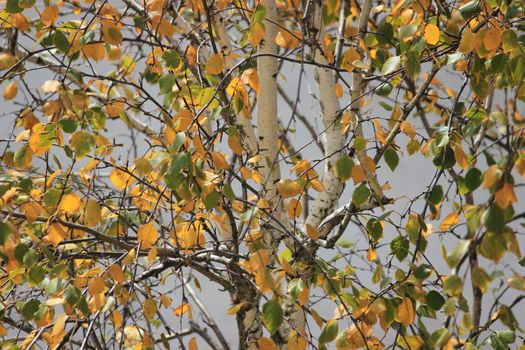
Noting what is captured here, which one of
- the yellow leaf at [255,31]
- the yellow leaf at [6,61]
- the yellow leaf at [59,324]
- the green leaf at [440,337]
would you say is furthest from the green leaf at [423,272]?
the yellow leaf at [6,61]

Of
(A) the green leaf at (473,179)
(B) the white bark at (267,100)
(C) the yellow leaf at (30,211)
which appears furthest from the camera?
(B) the white bark at (267,100)

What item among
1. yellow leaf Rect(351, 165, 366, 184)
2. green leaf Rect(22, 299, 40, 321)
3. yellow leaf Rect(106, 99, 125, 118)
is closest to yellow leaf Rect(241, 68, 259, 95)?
yellow leaf Rect(351, 165, 366, 184)

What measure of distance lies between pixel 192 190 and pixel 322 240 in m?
0.43

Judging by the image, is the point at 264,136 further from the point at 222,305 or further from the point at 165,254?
the point at 222,305

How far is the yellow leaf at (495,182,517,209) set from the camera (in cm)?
78

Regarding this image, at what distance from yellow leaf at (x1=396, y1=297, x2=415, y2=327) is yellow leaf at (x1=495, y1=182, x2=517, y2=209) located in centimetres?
44

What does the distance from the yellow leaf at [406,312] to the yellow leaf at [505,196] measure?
17.4 inches

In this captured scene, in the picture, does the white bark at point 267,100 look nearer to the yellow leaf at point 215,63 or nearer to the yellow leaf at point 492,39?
the yellow leaf at point 215,63

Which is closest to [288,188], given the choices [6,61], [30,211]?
[30,211]

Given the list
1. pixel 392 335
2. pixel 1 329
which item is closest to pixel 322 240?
pixel 1 329

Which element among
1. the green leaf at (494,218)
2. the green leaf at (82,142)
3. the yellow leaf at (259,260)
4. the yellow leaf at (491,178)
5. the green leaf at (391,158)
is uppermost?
the green leaf at (391,158)

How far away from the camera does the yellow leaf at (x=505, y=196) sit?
782 millimetres

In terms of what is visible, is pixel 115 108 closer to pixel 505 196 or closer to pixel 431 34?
pixel 431 34

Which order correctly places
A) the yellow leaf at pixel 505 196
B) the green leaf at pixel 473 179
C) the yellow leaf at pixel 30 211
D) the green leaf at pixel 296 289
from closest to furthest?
the yellow leaf at pixel 505 196 → the green leaf at pixel 473 179 → the green leaf at pixel 296 289 → the yellow leaf at pixel 30 211
